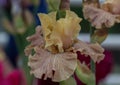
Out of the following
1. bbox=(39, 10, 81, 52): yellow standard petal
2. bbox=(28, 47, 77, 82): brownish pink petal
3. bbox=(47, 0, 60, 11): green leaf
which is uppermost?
bbox=(47, 0, 60, 11): green leaf

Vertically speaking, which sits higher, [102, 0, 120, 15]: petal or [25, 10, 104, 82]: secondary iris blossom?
[102, 0, 120, 15]: petal

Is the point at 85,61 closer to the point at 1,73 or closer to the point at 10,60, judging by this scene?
the point at 1,73

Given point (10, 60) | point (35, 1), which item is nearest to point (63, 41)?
point (35, 1)

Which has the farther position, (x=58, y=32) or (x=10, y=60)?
(x=10, y=60)
